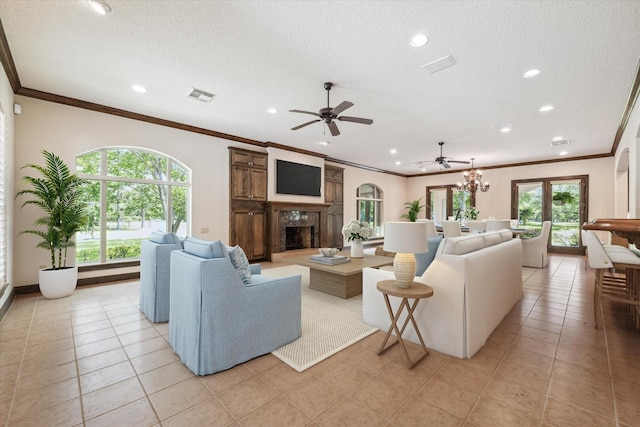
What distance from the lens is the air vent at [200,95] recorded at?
12.5 feet

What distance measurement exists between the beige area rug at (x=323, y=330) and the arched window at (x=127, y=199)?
3.27 m

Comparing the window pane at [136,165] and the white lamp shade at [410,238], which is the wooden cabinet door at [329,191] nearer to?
the window pane at [136,165]

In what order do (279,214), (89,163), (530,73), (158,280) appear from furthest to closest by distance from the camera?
(279,214) → (89,163) → (530,73) → (158,280)

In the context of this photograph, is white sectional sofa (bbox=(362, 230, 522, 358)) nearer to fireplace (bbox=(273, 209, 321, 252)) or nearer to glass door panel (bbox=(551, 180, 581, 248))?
fireplace (bbox=(273, 209, 321, 252))

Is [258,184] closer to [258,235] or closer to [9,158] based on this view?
[258,235]

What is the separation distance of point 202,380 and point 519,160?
9.61m

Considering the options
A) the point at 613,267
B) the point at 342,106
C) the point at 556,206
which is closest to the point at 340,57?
the point at 342,106

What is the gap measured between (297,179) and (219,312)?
5336mm

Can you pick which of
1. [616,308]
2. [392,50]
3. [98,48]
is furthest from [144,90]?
[616,308]

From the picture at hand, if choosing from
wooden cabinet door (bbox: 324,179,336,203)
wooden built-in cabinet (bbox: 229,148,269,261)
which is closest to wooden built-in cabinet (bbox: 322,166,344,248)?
wooden cabinet door (bbox: 324,179,336,203)

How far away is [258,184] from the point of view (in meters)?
6.42

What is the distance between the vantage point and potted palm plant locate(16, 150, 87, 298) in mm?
3648

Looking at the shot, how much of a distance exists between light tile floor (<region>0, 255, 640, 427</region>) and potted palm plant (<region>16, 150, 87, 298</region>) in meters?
1.01

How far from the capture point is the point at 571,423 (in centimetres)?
154
